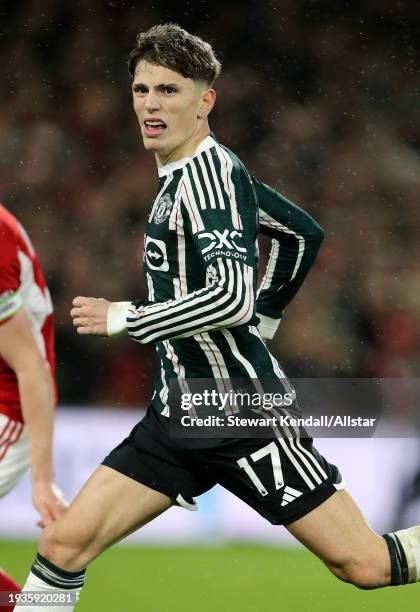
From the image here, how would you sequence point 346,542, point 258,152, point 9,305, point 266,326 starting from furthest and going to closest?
1. point 258,152
2. point 266,326
3. point 346,542
4. point 9,305

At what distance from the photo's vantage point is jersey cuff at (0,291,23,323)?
3133 millimetres

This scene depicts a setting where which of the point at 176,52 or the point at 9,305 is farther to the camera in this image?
the point at 176,52

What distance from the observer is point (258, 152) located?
31.7ft

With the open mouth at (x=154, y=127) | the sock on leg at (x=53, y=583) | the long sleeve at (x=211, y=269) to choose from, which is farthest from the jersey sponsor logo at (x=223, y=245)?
the sock on leg at (x=53, y=583)

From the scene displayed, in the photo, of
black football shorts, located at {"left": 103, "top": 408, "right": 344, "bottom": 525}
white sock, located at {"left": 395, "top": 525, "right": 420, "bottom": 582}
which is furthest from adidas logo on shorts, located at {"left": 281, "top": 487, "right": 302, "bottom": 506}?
white sock, located at {"left": 395, "top": 525, "right": 420, "bottom": 582}

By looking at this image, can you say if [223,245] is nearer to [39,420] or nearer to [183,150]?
[183,150]

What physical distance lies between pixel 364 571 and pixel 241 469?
49cm

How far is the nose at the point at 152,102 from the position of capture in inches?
151

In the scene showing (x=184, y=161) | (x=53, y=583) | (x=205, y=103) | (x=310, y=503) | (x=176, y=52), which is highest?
(x=176, y=52)

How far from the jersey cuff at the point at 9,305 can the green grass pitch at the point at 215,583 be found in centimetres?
221

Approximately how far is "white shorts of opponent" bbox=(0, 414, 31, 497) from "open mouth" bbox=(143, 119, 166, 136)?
1.03 meters

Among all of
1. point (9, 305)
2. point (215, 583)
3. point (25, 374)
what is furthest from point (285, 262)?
point (215, 583)

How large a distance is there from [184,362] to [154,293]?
242 millimetres

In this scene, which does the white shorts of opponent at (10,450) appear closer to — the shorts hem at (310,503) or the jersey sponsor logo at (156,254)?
the jersey sponsor logo at (156,254)
